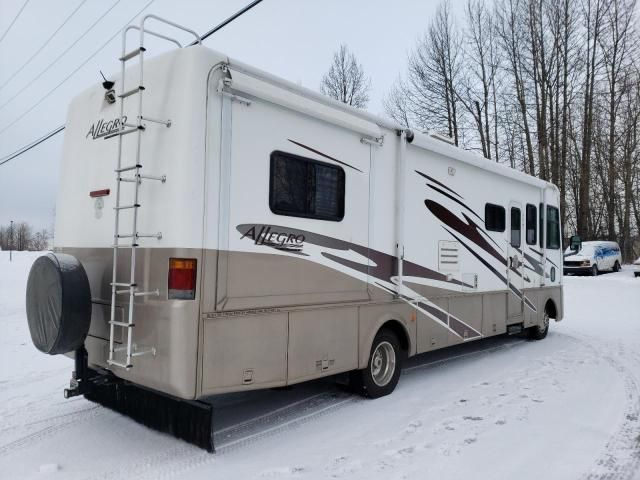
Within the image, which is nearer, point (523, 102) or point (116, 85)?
point (116, 85)

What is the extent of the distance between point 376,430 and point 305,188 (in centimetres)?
226

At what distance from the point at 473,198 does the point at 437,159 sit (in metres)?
1.02

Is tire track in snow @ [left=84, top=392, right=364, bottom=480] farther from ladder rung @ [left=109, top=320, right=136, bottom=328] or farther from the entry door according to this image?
the entry door

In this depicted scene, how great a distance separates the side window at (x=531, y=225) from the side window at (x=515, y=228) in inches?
13.5

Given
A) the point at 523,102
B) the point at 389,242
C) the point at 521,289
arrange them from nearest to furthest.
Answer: the point at 389,242 < the point at 521,289 < the point at 523,102

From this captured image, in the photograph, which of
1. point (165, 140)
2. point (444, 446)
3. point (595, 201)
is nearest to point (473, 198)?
point (444, 446)

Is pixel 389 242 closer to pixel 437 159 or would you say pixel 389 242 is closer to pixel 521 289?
pixel 437 159

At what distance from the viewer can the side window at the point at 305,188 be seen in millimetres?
4387

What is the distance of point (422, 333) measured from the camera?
6047 millimetres

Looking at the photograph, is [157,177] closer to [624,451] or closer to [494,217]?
[624,451]

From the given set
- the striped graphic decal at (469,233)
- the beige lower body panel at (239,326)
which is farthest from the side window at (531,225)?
the beige lower body panel at (239,326)

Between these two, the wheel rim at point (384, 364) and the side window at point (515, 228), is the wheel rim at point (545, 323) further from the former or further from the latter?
the wheel rim at point (384, 364)

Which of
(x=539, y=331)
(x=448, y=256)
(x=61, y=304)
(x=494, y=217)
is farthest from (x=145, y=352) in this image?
(x=539, y=331)

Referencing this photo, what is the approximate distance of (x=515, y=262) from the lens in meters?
8.15
